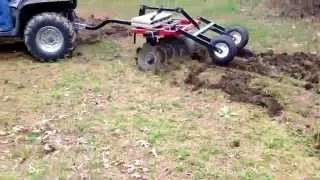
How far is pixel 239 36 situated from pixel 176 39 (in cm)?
91

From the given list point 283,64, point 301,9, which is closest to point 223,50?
point 283,64

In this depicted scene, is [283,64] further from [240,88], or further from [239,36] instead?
[240,88]

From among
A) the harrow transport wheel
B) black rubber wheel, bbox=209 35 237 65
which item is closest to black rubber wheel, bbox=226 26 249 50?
black rubber wheel, bbox=209 35 237 65

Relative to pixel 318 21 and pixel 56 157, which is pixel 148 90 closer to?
pixel 56 157

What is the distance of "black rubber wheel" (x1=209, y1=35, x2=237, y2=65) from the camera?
7.54 m

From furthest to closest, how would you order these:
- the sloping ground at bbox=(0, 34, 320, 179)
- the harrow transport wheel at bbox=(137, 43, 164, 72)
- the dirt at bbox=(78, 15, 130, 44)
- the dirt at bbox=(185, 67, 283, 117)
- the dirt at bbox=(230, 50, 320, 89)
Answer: the dirt at bbox=(78, 15, 130, 44) → the harrow transport wheel at bbox=(137, 43, 164, 72) → the dirt at bbox=(230, 50, 320, 89) → the dirt at bbox=(185, 67, 283, 117) → the sloping ground at bbox=(0, 34, 320, 179)

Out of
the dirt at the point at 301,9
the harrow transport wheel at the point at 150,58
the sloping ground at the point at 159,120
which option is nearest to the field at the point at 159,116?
the sloping ground at the point at 159,120

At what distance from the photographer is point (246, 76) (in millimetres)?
7387

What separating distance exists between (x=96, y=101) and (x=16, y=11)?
92.6 inches

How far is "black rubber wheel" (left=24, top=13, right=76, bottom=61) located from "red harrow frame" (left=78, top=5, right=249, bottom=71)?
1.09m

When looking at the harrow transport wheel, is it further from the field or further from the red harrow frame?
the field

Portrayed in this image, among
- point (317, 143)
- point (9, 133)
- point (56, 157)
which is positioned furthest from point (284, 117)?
point (9, 133)

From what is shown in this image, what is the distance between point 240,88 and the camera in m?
6.98

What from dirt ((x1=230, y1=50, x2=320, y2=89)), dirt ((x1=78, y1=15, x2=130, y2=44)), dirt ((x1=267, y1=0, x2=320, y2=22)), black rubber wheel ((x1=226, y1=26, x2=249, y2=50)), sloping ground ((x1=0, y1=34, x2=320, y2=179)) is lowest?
sloping ground ((x1=0, y1=34, x2=320, y2=179))
